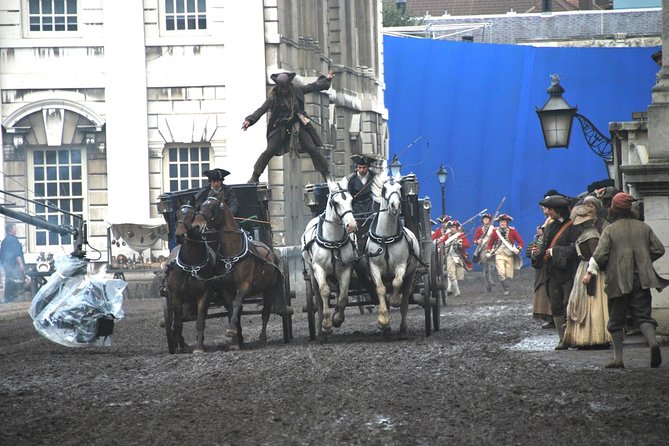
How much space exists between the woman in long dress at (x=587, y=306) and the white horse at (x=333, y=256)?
9.89ft

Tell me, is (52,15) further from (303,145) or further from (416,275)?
(416,275)

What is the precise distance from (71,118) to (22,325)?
11231mm

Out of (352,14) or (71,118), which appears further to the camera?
(352,14)

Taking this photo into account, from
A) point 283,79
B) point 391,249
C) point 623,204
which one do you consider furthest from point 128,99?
point 623,204

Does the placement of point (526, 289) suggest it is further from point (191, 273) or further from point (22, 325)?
point (191, 273)

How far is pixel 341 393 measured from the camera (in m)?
12.4

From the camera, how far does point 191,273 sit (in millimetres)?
17516

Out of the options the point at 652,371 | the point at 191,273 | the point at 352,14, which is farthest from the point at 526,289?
the point at 652,371

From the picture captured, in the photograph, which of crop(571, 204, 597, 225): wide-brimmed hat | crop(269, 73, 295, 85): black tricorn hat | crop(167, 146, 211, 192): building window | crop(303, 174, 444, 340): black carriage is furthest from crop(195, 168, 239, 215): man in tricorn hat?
crop(167, 146, 211, 192): building window

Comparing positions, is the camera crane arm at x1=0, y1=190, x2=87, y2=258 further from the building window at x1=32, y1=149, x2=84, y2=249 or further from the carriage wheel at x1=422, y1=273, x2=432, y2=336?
the carriage wheel at x1=422, y1=273, x2=432, y2=336

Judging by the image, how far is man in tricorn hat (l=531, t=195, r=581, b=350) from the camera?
1681 centimetres

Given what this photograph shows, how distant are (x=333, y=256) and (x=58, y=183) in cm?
1849

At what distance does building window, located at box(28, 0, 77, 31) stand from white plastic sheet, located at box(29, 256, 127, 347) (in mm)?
17305

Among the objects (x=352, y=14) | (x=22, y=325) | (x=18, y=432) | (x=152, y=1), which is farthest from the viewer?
(x=352, y=14)
